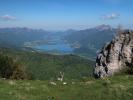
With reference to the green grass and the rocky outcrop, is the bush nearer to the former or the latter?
the rocky outcrop

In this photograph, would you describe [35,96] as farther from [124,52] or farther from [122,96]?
[124,52]

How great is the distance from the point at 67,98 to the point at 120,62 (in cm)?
2304

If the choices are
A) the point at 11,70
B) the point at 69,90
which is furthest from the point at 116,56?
the point at 11,70

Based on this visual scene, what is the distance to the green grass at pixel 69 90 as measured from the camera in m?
28.4

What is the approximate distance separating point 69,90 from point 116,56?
888 inches

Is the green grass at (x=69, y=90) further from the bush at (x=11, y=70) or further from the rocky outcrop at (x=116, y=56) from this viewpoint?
the bush at (x=11, y=70)

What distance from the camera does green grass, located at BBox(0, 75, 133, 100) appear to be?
2839 centimetres

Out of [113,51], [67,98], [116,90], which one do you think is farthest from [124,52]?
[67,98]

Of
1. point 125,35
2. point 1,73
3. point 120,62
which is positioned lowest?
point 1,73

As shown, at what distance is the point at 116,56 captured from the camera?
51281 millimetres

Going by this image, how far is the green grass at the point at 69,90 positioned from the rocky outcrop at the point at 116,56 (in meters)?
15.2

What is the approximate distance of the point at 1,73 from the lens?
7862 centimetres

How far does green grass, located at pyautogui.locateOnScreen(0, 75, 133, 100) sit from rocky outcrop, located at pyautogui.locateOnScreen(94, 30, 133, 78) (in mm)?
15242

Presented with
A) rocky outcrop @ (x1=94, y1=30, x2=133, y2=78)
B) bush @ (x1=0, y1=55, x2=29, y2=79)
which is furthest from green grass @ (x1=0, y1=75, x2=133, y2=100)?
bush @ (x1=0, y1=55, x2=29, y2=79)
